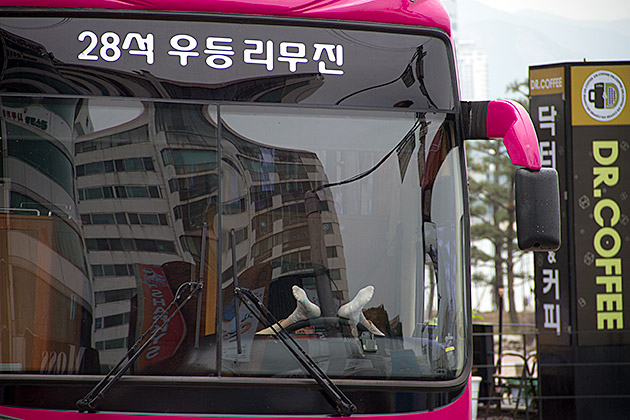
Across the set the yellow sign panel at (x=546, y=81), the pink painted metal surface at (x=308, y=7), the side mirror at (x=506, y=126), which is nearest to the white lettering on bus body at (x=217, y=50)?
the pink painted metal surface at (x=308, y=7)

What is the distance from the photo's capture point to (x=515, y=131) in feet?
10.3

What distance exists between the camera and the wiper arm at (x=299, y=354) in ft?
9.29

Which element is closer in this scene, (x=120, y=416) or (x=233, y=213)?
(x=120, y=416)

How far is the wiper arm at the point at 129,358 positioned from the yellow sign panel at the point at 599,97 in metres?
6.02

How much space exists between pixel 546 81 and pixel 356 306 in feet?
19.1

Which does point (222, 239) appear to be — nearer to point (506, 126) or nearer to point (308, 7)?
point (308, 7)

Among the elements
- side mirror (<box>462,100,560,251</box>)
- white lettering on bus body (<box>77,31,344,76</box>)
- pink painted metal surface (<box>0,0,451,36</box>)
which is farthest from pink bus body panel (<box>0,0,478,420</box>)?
side mirror (<box>462,100,560,251</box>)

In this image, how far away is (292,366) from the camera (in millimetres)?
2881

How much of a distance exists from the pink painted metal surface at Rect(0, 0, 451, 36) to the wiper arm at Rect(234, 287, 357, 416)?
1164 mm

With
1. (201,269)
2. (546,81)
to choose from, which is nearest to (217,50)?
(201,269)

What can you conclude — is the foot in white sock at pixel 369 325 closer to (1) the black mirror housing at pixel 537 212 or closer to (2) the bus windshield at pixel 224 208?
(2) the bus windshield at pixel 224 208

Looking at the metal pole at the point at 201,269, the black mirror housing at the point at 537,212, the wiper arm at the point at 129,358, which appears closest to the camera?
the wiper arm at the point at 129,358

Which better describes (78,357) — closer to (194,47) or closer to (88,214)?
(88,214)

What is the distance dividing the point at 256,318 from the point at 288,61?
1.06m
